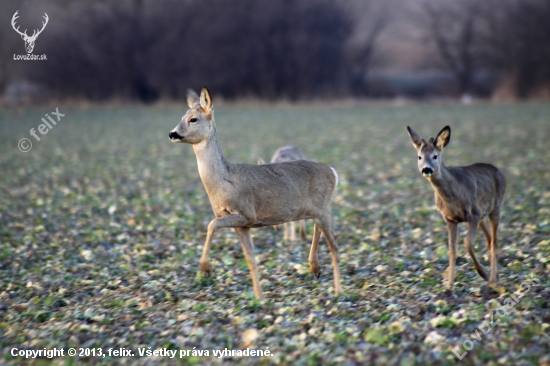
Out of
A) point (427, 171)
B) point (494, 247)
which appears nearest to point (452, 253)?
point (494, 247)

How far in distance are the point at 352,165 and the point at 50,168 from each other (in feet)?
28.5

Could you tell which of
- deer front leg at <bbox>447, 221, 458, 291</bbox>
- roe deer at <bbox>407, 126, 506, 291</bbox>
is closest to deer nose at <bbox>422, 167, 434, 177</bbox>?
roe deer at <bbox>407, 126, 506, 291</bbox>

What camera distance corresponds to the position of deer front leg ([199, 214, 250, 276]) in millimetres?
6316

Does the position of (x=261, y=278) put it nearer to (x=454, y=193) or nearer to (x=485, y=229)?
(x=454, y=193)

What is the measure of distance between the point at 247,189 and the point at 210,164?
48 centimetres

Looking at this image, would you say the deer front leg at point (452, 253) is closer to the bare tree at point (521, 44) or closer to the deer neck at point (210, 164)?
the deer neck at point (210, 164)

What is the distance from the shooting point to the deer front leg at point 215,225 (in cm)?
632

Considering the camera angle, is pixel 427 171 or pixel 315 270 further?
pixel 315 270

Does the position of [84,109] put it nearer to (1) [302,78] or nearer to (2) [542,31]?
(1) [302,78]

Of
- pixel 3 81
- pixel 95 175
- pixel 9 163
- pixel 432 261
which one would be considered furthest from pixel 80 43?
pixel 432 261

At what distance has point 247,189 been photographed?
671 cm

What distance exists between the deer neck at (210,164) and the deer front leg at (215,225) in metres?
0.43

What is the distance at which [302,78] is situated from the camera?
5069 centimetres

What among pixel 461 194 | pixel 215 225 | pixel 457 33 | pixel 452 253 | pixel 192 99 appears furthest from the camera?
pixel 457 33
